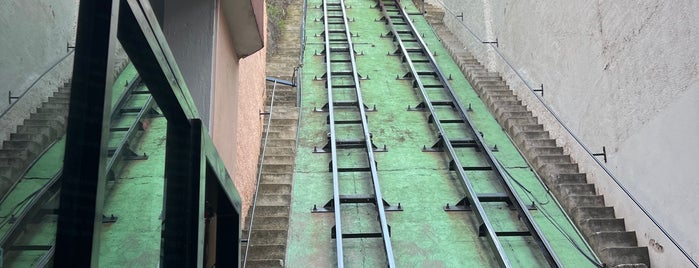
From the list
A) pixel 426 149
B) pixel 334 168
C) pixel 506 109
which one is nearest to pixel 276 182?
pixel 334 168

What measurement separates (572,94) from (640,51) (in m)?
1.54

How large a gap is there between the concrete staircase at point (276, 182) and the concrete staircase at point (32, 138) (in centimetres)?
423

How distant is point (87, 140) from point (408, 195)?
18.4 feet

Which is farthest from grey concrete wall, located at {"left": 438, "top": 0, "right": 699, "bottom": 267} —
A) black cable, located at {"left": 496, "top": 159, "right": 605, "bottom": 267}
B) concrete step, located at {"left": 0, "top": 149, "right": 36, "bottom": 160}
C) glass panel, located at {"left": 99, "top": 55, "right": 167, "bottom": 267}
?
concrete step, located at {"left": 0, "top": 149, "right": 36, "bottom": 160}

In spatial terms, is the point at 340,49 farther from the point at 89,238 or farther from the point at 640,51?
the point at 89,238

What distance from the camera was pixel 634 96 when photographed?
603 centimetres

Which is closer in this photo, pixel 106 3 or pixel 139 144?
pixel 106 3

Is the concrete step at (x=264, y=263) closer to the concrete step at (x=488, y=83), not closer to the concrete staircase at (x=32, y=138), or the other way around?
the concrete staircase at (x=32, y=138)

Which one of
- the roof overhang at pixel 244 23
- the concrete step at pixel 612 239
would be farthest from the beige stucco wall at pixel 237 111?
the concrete step at pixel 612 239

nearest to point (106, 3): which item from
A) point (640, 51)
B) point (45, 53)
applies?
point (45, 53)

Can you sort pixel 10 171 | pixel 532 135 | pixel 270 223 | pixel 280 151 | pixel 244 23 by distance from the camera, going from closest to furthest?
pixel 10 171
pixel 244 23
pixel 270 223
pixel 280 151
pixel 532 135

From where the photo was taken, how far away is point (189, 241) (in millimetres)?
1936

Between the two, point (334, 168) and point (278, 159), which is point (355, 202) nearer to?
point (334, 168)

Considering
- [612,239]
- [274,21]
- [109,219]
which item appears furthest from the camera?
[274,21]
